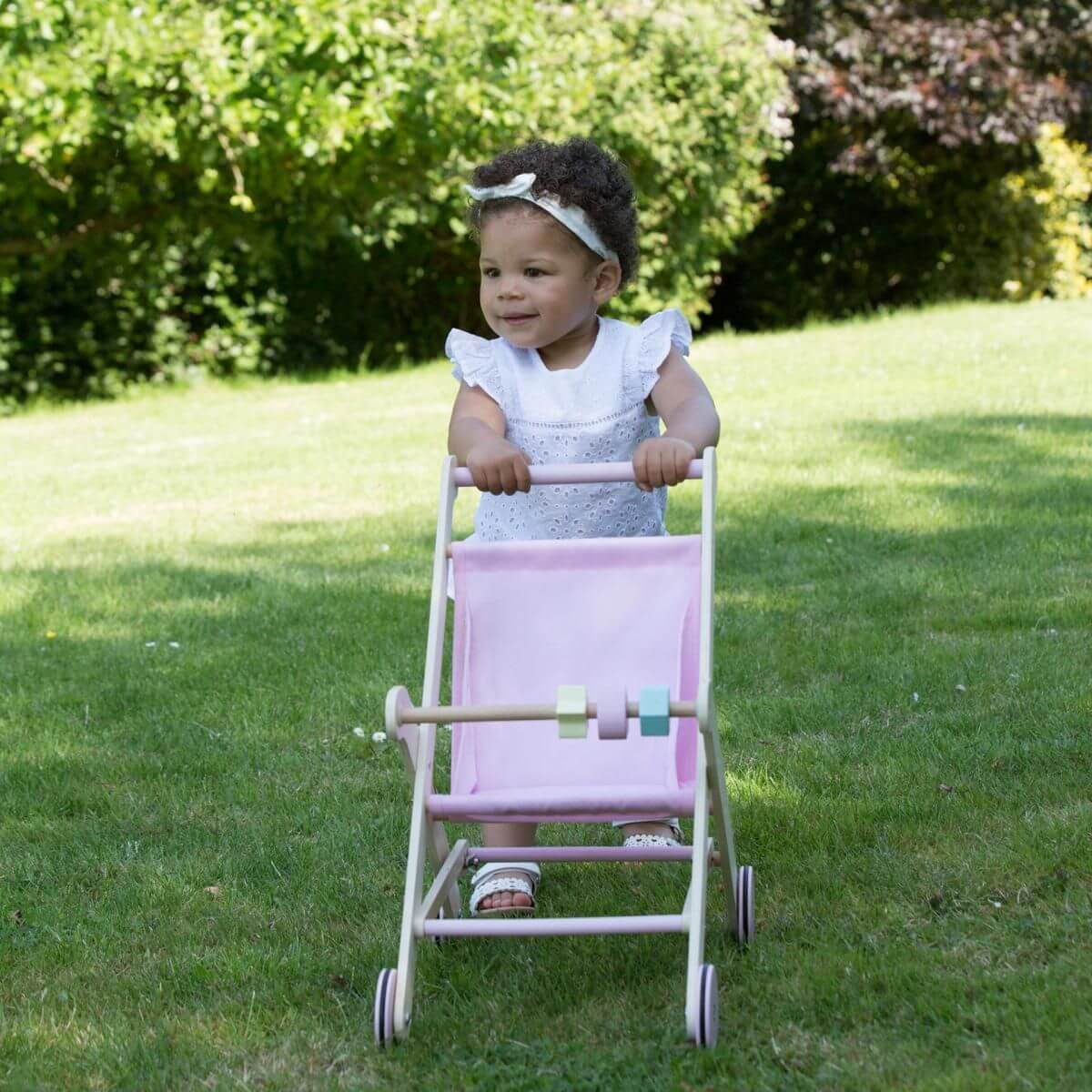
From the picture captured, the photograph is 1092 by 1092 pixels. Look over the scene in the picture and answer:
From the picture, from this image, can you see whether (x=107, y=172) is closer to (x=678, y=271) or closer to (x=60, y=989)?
(x=678, y=271)

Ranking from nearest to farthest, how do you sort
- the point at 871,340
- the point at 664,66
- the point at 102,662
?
the point at 102,662
the point at 871,340
the point at 664,66

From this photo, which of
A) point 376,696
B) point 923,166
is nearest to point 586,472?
point 376,696

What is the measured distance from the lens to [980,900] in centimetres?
307

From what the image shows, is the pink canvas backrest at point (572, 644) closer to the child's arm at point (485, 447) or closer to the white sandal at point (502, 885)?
the child's arm at point (485, 447)

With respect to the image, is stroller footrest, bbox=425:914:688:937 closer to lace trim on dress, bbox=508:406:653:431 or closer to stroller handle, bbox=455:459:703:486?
stroller handle, bbox=455:459:703:486

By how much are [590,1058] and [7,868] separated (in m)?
1.57

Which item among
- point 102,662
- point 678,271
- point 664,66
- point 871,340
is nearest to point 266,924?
point 102,662

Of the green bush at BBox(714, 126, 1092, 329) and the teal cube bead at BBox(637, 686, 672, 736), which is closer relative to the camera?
the teal cube bead at BBox(637, 686, 672, 736)

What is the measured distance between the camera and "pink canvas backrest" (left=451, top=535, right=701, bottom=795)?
305 centimetres

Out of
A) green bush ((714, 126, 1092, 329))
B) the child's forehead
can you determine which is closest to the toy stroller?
the child's forehead

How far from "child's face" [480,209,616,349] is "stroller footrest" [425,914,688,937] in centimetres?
117

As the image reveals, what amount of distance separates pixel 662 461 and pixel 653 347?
54cm

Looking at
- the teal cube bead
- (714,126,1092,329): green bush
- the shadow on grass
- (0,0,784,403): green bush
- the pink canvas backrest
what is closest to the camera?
the teal cube bead

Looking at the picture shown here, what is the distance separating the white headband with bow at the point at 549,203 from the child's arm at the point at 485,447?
382 millimetres
